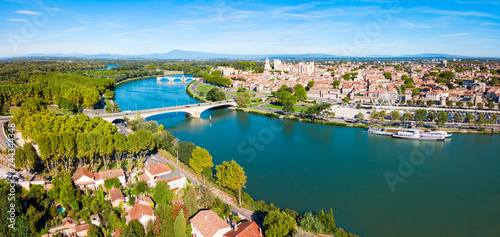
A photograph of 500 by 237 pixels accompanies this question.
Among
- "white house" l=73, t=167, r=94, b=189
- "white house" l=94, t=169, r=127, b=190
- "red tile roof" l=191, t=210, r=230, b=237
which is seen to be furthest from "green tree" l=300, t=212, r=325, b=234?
"white house" l=73, t=167, r=94, b=189

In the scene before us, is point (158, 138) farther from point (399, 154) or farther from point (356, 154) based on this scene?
point (399, 154)

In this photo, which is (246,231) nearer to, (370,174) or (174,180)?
(174,180)

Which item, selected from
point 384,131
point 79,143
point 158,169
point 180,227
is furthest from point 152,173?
point 384,131

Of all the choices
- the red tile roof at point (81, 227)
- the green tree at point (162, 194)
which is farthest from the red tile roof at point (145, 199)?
the red tile roof at point (81, 227)

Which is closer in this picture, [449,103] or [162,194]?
[162,194]

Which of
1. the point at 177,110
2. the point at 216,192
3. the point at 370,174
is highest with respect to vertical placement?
the point at 177,110

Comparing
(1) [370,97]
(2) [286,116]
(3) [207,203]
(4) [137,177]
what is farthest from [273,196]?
(1) [370,97]
